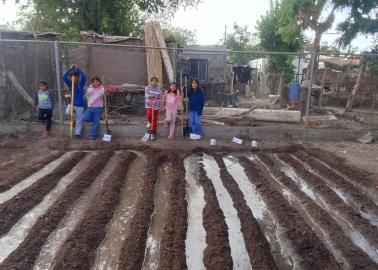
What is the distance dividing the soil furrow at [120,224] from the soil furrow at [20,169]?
1.89 meters

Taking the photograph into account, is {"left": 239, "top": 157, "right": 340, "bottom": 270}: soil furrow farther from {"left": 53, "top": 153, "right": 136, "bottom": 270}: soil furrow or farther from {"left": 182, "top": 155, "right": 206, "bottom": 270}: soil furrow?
{"left": 53, "top": 153, "right": 136, "bottom": 270}: soil furrow

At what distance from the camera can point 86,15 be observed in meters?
15.4

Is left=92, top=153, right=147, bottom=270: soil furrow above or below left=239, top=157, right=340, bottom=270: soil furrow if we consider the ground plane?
below

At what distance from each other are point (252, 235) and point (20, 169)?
4936 mm

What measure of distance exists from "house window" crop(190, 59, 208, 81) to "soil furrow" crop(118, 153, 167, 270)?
1178 cm

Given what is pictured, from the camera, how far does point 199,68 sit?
61.2 feet

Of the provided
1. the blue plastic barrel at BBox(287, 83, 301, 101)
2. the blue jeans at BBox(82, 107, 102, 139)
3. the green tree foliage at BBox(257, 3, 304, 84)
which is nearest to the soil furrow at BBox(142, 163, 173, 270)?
the blue jeans at BBox(82, 107, 102, 139)

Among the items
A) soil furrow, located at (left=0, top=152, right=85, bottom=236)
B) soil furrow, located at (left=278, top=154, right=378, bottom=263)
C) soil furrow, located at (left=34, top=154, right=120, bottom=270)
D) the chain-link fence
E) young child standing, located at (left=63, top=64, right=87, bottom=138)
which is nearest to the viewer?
soil furrow, located at (left=34, top=154, right=120, bottom=270)

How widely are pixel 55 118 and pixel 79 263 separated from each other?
25.0 feet

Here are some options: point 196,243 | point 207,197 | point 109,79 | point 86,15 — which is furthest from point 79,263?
point 86,15

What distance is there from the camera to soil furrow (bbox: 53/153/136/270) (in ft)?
12.8

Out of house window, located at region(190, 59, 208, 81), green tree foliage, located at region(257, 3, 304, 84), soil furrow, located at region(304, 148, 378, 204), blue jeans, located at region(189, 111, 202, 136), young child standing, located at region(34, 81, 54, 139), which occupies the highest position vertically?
green tree foliage, located at region(257, 3, 304, 84)

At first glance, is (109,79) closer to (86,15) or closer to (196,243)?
(86,15)

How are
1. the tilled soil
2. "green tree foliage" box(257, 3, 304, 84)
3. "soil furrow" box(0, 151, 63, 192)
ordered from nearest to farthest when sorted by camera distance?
the tilled soil, "soil furrow" box(0, 151, 63, 192), "green tree foliage" box(257, 3, 304, 84)
